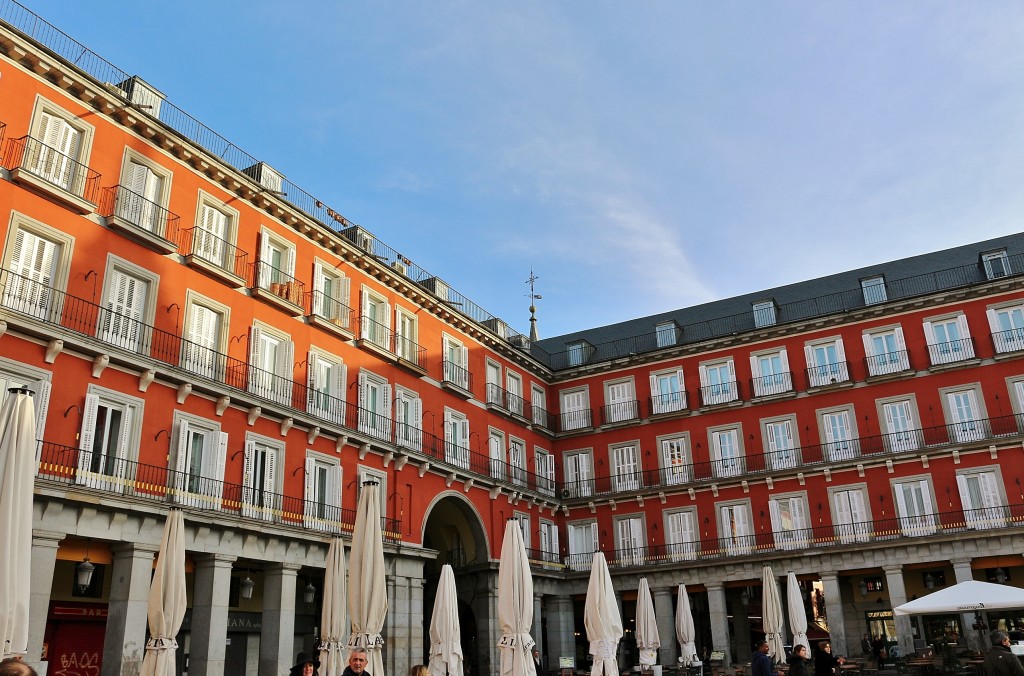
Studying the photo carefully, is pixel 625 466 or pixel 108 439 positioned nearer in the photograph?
pixel 108 439

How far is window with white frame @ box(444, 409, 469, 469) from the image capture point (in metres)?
30.8

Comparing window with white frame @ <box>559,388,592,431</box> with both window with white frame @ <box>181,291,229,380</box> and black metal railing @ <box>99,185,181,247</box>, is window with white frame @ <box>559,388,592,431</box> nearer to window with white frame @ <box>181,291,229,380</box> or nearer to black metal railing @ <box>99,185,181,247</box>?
window with white frame @ <box>181,291,229,380</box>

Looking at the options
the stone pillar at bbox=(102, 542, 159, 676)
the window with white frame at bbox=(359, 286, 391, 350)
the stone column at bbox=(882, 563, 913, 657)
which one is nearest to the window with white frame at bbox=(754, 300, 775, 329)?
the stone column at bbox=(882, 563, 913, 657)

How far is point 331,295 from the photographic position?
88.8ft

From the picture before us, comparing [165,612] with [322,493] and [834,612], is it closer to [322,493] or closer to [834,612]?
[322,493]

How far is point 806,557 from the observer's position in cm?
3203

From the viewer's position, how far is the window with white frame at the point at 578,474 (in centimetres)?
3797

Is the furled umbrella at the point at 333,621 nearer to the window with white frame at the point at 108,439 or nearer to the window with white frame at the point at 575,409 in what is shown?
the window with white frame at the point at 108,439

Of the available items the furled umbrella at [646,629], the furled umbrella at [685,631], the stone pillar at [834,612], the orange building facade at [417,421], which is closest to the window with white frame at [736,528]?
the orange building facade at [417,421]

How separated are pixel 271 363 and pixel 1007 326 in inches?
1080

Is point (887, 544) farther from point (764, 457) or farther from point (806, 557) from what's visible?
point (764, 457)

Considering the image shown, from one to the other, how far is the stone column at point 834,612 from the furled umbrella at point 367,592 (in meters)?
20.8

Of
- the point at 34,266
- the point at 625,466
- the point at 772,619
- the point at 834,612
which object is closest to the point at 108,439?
the point at 34,266

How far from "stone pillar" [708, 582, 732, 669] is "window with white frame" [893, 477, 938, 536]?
750cm
